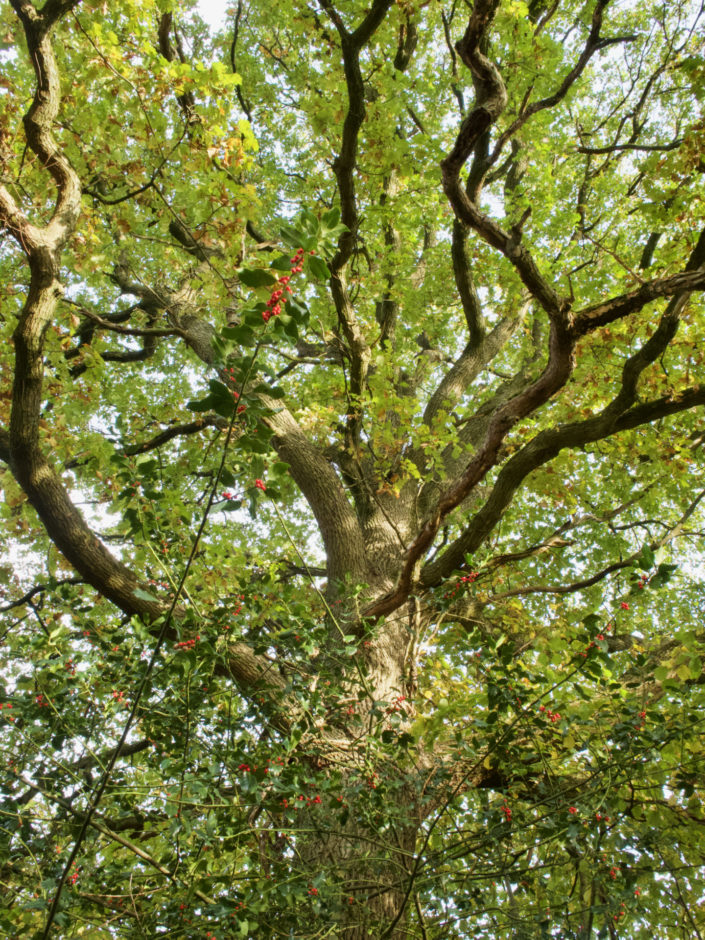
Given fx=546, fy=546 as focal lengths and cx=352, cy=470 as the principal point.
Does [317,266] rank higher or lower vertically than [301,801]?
higher

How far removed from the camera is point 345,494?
4504mm

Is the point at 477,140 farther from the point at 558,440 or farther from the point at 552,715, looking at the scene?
the point at 552,715

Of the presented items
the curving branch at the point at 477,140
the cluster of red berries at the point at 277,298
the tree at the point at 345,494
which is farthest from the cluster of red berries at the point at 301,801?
the curving branch at the point at 477,140

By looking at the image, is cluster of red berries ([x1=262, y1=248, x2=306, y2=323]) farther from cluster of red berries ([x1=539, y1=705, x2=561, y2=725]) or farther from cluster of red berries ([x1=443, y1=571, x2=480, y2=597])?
cluster of red berries ([x1=539, y1=705, x2=561, y2=725])

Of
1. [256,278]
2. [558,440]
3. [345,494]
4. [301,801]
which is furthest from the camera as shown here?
[345,494]

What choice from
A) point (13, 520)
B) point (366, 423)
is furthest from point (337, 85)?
point (13, 520)

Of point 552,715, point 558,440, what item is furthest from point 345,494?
point 552,715

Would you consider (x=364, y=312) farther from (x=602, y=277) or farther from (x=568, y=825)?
(x=568, y=825)

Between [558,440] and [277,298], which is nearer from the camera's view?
[277,298]

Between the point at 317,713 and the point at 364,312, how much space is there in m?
4.71

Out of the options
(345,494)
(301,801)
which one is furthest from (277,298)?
(345,494)

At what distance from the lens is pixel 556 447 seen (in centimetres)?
309

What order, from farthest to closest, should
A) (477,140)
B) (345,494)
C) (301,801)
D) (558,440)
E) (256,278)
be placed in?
1. (345,494)
2. (558,440)
3. (477,140)
4. (301,801)
5. (256,278)

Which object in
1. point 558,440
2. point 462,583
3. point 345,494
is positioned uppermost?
point 345,494
